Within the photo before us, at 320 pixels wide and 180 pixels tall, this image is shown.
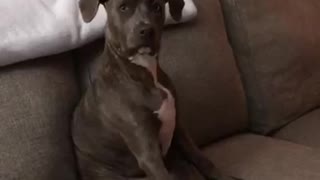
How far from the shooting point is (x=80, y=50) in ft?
5.59

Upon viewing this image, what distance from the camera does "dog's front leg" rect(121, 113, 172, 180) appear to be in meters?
1.50

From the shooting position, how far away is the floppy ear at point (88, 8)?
4.80ft

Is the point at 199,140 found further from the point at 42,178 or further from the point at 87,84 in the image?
the point at 42,178

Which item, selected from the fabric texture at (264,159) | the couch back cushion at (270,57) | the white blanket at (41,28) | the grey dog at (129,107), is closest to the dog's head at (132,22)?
the grey dog at (129,107)

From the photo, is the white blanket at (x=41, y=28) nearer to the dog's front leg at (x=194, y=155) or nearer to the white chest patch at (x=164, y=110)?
the white chest patch at (x=164, y=110)

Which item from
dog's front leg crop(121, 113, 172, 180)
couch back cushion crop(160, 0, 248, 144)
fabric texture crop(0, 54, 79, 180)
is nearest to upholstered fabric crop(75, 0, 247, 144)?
couch back cushion crop(160, 0, 248, 144)

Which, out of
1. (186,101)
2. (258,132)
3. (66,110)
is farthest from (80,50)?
(258,132)

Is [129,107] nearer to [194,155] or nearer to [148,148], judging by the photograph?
[148,148]

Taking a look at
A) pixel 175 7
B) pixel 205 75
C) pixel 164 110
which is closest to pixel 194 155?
pixel 164 110

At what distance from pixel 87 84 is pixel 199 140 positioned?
0.37 m

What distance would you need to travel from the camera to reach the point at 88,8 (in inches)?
57.9

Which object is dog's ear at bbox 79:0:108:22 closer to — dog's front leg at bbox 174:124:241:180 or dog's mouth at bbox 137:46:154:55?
dog's mouth at bbox 137:46:154:55

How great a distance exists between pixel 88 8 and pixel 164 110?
312 mm

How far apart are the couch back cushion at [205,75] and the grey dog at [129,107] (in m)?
0.17
